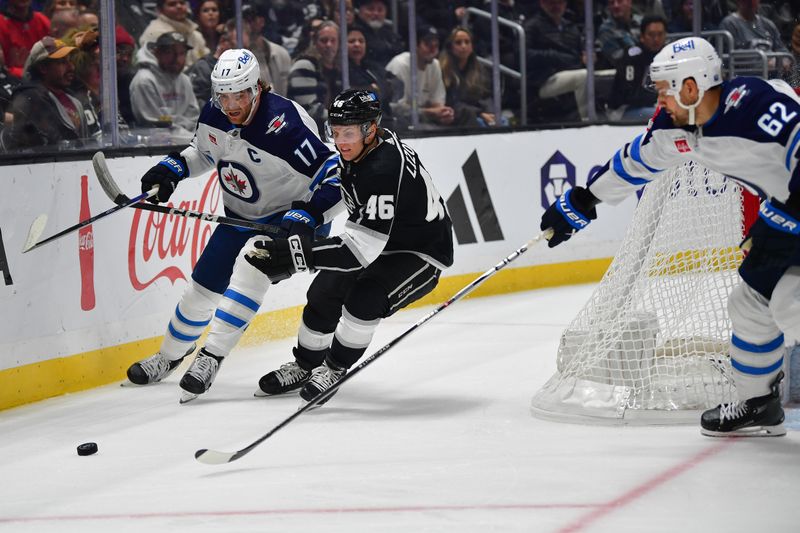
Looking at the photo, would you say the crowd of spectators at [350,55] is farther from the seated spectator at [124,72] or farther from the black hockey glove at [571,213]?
the black hockey glove at [571,213]

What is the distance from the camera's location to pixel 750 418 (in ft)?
11.5

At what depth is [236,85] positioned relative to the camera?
413 centimetres

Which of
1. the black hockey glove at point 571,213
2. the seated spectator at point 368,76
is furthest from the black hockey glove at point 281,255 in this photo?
the seated spectator at point 368,76

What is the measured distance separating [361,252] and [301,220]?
0.29 metres

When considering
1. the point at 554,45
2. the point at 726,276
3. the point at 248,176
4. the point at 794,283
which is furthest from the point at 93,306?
the point at 554,45

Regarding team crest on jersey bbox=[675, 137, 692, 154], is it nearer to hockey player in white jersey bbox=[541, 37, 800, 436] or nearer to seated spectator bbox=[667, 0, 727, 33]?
hockey player in white jersey bbox=[541, 37, 800, 436]

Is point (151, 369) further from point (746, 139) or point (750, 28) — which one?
point (750, 28)

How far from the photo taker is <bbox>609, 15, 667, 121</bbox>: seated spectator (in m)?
7.68

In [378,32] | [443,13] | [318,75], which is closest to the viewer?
[318,75]

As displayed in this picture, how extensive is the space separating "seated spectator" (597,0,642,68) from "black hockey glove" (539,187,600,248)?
13.6ft

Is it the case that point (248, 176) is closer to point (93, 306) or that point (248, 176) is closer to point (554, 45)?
point (93, 306)

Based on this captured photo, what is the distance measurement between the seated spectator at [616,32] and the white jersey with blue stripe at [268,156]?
12.2 feet

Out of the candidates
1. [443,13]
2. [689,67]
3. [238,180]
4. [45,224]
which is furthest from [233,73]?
[443,13]

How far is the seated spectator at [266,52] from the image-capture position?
6062mm
